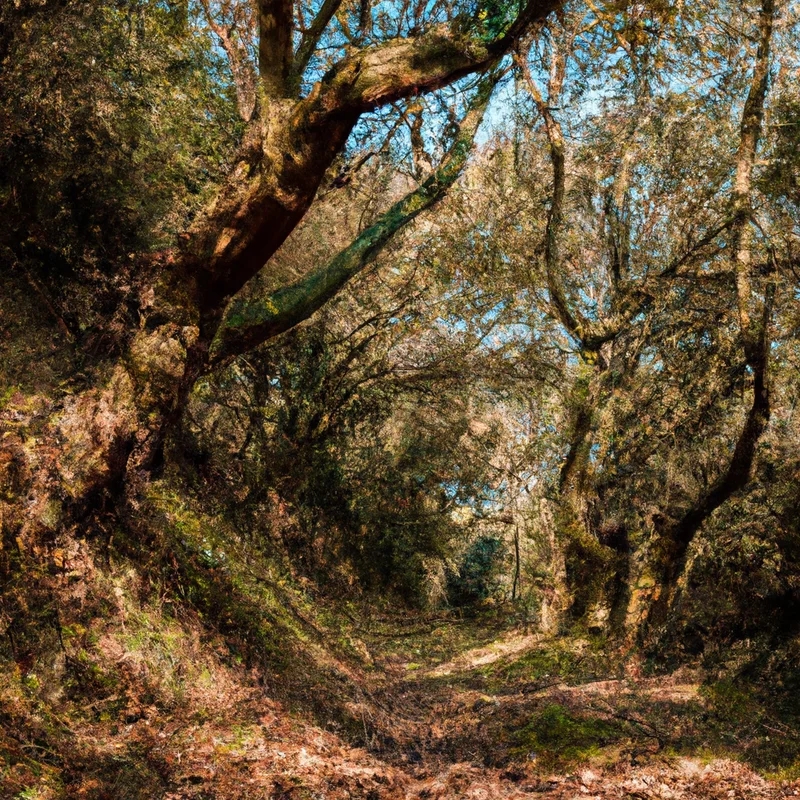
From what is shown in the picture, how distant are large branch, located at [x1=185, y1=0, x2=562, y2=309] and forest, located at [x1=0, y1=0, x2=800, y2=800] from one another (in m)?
0.04

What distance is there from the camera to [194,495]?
941cm

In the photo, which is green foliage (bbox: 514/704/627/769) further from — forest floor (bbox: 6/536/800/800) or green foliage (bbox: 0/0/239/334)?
green foliage (bbox: 0/0/239/334)

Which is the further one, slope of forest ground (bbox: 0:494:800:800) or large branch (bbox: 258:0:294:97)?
large branch (bbox: 258:0:294:97)

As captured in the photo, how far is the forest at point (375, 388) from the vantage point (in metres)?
5.45

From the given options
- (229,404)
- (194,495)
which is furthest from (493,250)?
(194,495)

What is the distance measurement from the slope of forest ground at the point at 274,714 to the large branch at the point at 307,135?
8.50 ft

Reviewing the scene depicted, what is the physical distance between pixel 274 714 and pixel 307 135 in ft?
17.0

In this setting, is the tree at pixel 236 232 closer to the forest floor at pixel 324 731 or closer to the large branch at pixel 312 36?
the large branch at pixel 312 36

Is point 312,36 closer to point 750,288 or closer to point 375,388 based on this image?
point 750,288

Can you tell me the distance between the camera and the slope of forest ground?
4.35 meters

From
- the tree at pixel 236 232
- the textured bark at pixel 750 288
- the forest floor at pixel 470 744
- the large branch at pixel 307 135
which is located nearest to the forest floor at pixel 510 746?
the forest floor at pixel 470 744

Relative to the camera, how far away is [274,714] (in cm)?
574

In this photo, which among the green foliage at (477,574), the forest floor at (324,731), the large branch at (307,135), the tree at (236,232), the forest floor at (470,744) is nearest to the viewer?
the forest floor at (324,731)

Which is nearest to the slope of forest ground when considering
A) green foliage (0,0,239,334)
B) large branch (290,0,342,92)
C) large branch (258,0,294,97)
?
green foliage (0,0,239,334)
